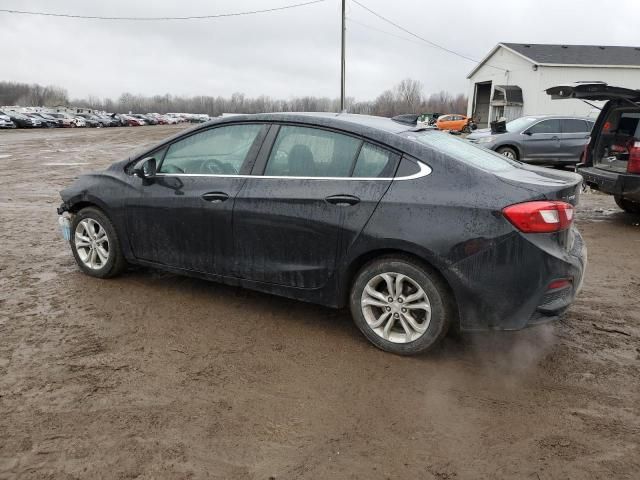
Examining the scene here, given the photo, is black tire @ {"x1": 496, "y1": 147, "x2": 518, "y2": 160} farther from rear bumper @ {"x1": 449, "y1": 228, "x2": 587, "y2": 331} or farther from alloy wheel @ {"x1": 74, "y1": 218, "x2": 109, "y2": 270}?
alloy wheel @ {"x1": 74, "y1": 218, "x2": 109, "y2": 270}

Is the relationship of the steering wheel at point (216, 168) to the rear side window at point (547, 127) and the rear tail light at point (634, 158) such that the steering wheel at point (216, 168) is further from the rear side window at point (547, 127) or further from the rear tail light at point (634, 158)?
the rear side window at point (547, 127)

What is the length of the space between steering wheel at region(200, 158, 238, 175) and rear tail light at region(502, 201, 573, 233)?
2075 mm

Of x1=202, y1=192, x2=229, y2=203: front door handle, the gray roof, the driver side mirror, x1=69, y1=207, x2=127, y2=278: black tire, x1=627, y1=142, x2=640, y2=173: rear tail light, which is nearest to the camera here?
x1=202, y1=192, x2=229, y2=203: front door handle

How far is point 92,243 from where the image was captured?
4922mm

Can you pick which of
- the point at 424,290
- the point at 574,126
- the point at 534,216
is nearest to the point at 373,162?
the point at 424,290

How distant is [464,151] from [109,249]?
3.21 meters

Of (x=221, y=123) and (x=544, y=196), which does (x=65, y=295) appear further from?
(x=544, y=196)

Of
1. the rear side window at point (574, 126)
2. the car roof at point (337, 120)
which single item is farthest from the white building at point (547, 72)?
the car roof at point (337, 120)

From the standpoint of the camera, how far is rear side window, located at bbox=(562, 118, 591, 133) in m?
15.1

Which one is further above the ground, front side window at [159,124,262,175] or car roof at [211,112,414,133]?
car roof at [211,112,414,133]

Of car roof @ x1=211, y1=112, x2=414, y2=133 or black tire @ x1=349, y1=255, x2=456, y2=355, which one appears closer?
black tire @ x1=349, y1=255, x2=456, y2=355

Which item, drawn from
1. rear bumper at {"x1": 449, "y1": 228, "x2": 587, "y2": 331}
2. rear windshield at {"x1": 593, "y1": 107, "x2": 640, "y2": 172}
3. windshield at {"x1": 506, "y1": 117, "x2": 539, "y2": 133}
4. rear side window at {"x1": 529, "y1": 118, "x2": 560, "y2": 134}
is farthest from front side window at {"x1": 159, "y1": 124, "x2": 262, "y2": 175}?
rear side window at {"x1": 529, "y1": 118, "x2": 560, "y2": 134}

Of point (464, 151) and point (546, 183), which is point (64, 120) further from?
point (546, 183)

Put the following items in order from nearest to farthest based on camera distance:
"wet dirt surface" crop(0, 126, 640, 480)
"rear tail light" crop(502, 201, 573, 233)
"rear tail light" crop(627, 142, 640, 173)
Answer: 1. "wet dirt surface" crop(0, 126, 640, 480)
2. "rear tail light" crop(502, 201, 573, 233)
3. "rear tail light" crop(627, 142, 640, 173)
